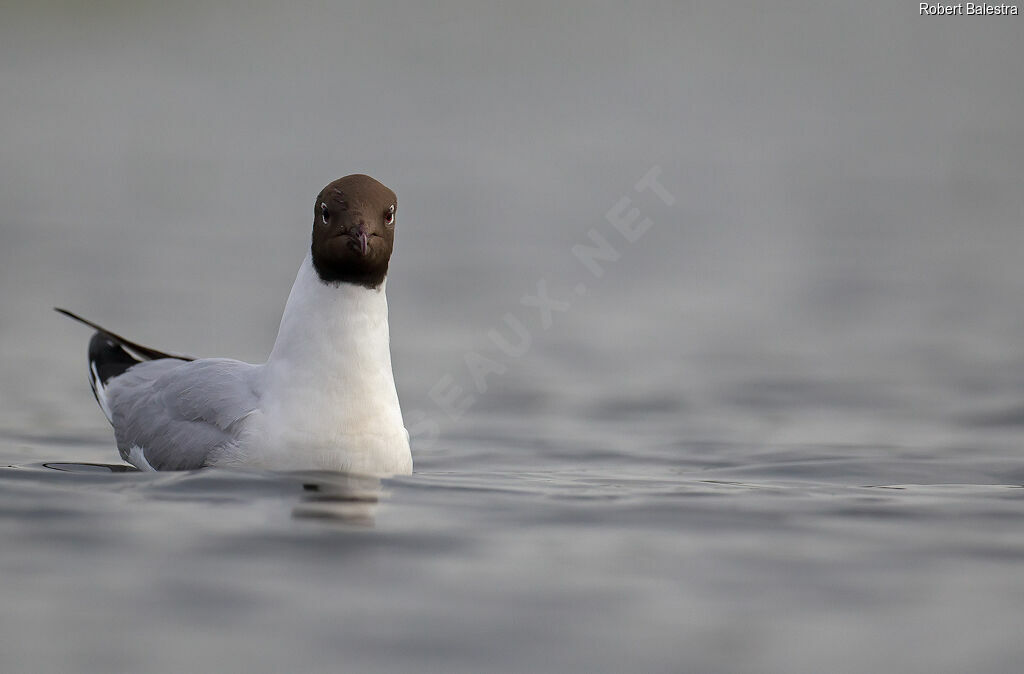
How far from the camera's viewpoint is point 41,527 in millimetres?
5781

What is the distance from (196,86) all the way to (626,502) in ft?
67.6

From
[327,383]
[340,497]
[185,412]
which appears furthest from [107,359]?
[340,497]

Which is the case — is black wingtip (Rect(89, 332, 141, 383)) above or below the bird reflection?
above

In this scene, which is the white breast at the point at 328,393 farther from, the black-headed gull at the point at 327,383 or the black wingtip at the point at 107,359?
the black wingtip at the point at 107,359

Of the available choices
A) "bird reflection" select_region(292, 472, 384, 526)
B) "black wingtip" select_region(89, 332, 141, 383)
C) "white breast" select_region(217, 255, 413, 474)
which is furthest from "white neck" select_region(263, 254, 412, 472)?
"black wingtip" select_region(89, 332, 141, 383)

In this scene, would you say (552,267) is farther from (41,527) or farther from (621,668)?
(621,668)

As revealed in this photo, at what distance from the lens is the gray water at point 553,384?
192 inches

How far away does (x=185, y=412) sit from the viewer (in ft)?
23.5

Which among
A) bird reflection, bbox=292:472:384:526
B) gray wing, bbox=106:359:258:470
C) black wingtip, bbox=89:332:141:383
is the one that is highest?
black wingtip, bbox=89:332:141:383

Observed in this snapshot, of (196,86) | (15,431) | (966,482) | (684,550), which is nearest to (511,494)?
(684,550)

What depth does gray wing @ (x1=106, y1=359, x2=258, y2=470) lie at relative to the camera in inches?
271

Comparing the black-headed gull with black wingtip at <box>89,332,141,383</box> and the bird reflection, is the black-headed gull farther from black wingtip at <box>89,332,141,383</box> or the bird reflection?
black wingtip at <box>89,332,141,383</box>

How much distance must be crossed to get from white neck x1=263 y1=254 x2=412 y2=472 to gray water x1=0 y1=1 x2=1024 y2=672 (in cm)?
21

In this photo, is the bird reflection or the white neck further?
the white neck
